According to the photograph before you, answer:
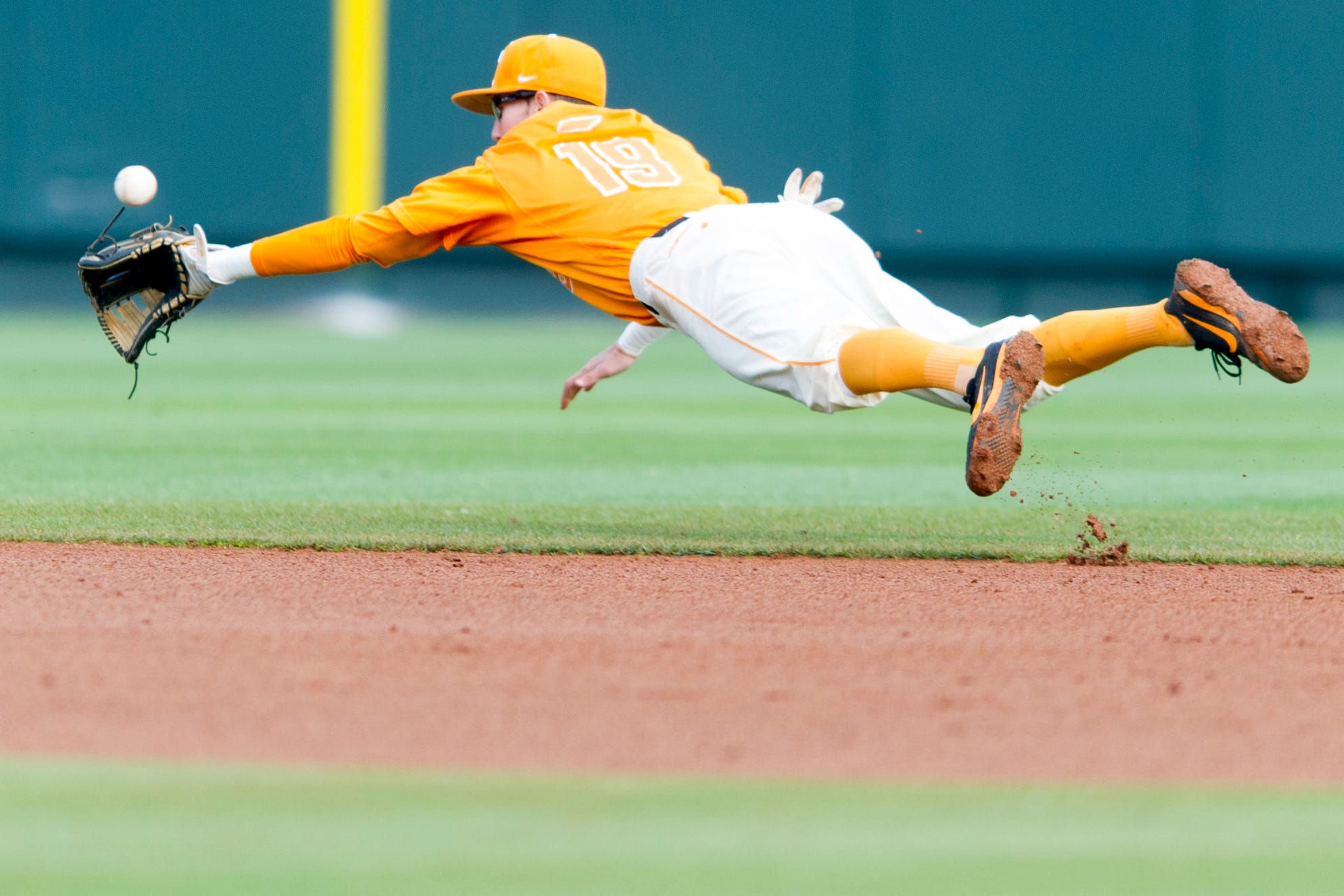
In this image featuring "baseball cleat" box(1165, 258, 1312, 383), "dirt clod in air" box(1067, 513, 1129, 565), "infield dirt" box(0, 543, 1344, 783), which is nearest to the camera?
"infield dirt" box(0, 543, 1344, 783)

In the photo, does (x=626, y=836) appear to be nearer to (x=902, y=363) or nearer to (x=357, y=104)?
(x=902, y=363)

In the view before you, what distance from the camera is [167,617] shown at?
3742 mm

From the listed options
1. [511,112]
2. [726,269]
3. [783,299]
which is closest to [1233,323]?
[783,299]

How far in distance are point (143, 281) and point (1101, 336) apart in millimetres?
2755

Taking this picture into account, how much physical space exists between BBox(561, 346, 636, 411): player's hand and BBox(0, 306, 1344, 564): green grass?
444 mm

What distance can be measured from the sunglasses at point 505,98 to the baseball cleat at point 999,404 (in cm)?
174

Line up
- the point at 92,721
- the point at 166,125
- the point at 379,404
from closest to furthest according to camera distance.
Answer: the point at 92,721
the point at 379,404
the point at 166,125

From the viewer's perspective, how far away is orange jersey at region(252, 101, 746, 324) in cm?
468

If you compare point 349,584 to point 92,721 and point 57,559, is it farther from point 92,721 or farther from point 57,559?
point 92,721

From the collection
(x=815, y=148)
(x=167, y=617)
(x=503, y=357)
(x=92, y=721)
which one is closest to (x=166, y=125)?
(x=503, y=357)

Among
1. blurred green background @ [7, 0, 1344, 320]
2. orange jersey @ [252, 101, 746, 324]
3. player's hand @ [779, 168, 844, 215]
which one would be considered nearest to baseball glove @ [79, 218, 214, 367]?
orange jersey @ [252, 101, 746, 324]

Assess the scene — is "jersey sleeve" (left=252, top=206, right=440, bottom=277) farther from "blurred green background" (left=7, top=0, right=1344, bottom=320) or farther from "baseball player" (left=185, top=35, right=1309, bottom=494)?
"blurred green background" (left=7, top=0, right=1344, bottom=320)

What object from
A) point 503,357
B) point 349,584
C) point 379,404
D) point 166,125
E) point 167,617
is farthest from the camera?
point 166,125

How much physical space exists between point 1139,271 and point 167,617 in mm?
12506
